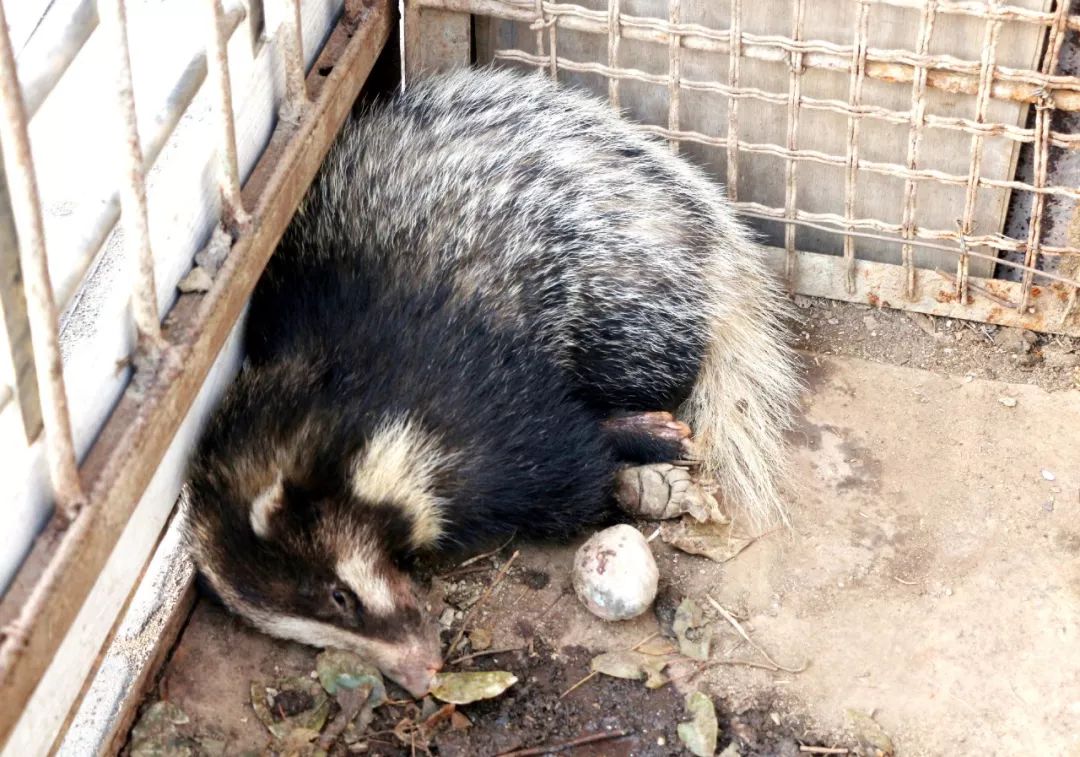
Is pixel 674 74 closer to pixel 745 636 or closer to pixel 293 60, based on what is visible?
pixel 293 60

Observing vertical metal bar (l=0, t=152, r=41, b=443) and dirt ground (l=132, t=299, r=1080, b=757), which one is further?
dirt ground (l=132, t=299, r=1080, b=757)

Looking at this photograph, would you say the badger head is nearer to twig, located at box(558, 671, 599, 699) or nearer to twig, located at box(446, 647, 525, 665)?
twig, located at box(446, 647, 525, 665)

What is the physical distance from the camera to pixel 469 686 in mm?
2988

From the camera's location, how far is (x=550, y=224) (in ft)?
11.6

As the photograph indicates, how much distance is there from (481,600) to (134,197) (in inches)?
54.2

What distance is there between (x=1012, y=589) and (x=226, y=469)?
6.11 ft

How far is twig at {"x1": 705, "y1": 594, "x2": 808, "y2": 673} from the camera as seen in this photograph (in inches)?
120

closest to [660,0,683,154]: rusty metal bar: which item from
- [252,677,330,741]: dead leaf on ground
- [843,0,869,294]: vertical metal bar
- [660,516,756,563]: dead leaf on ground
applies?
[843,0,869,294]: vertical metal bar

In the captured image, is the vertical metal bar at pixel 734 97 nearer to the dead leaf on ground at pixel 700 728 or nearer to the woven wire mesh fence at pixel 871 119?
the woven wire mesh fence at pixel 871 119

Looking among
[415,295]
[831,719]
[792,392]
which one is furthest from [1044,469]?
[415,295]

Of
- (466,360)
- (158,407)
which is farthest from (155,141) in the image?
(466,360)

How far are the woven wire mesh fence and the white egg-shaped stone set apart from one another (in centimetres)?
117

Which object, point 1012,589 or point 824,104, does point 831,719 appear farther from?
point 824,104

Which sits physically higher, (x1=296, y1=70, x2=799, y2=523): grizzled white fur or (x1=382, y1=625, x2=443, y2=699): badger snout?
(x1=296, y1=70, x2=799, y2=523): grizzled white fur
